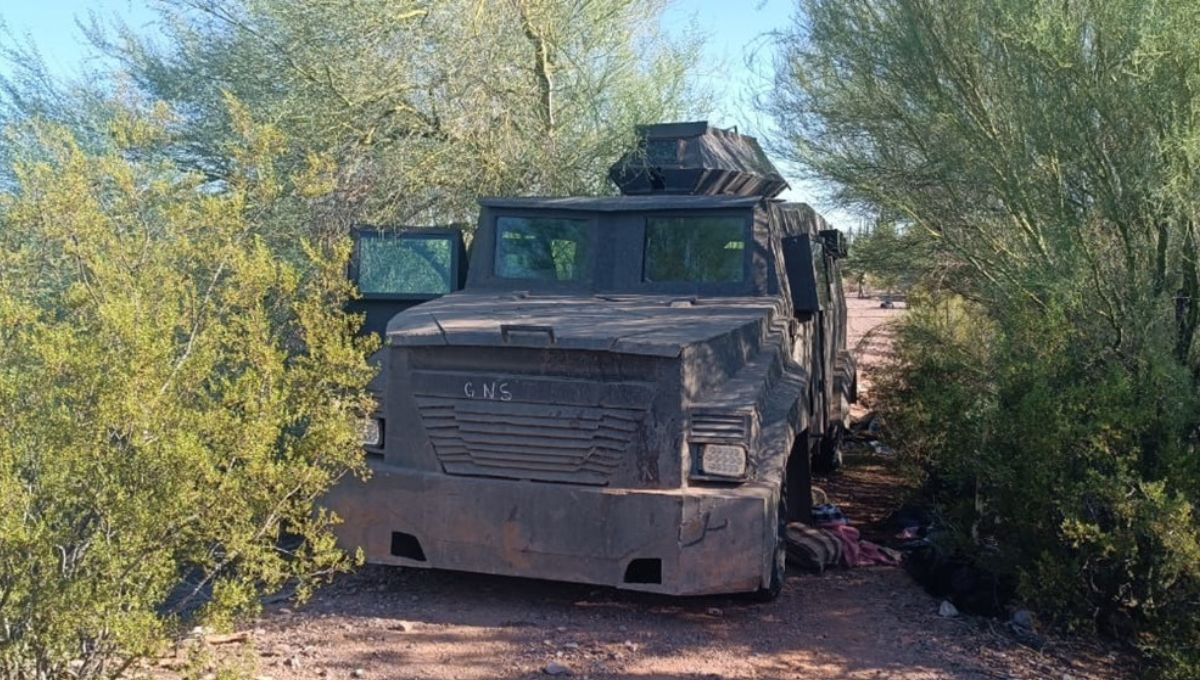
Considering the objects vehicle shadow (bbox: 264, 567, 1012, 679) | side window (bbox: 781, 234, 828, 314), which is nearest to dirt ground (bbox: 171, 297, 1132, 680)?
vehicle shadow (bbox: 264, 567, 1012, 679)

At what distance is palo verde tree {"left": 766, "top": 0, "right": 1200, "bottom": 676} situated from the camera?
5.23 metres

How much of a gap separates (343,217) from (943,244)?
4747 millimetres

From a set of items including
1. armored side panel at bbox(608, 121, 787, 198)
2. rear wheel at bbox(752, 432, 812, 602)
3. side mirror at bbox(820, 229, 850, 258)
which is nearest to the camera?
rear wheel at bbox(752, 432, 812, 602)

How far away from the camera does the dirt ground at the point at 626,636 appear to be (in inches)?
193

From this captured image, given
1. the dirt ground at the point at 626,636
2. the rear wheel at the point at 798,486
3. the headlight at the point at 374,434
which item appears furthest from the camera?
the rear wheel at the point at 798,486

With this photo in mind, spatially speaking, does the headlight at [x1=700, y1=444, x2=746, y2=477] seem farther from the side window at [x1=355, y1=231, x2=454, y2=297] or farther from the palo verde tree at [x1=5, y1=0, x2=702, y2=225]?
the palo verde tree at [x1=5, y1=0, x2=702, y2=225]

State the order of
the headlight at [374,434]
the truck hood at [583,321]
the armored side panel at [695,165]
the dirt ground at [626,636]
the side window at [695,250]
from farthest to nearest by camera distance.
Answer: the armored side panel at [695,165]
the side window at [695,250]
the headlight at [374,434]
the truck hood at [583,321]
the dirt ground at [626,636]

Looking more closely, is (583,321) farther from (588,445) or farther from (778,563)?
(778,563)

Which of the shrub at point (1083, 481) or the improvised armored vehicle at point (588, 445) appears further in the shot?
the improvised armored vehicle at point (588, 445)

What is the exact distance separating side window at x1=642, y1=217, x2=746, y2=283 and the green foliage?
8.16ft

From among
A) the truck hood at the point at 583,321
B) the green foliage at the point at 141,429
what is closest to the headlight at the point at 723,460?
the truck hood at the point at 583,321

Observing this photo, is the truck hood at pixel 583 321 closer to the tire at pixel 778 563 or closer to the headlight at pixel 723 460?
the headlight at pixel 723 460

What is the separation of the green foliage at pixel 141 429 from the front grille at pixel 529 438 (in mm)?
725

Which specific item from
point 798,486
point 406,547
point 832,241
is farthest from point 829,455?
point 406,547
